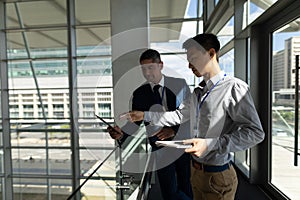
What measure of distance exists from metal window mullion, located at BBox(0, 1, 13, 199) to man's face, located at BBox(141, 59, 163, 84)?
241 inches

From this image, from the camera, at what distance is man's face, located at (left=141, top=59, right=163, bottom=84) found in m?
2.07

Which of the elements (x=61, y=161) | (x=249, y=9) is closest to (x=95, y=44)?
(x=61, y=161)

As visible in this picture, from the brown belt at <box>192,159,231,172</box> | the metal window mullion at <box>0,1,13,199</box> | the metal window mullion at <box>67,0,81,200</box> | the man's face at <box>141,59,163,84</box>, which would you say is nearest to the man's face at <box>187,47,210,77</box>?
the brown belt at <box>192,159,231,172</box>

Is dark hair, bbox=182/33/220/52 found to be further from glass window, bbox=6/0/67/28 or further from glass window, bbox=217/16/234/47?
glass window, bbox=6/0/67/28

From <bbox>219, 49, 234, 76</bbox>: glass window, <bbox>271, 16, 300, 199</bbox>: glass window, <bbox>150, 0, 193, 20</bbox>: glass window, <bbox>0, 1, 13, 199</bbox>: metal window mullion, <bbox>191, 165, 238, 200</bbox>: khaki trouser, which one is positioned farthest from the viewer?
<bbox>0, 1, 13, 199</bbox>: metal window mullion

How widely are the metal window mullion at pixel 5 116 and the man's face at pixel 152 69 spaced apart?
20.1ft

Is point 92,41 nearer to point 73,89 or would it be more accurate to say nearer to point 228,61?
point 73,89

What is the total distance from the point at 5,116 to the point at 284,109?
273 inches

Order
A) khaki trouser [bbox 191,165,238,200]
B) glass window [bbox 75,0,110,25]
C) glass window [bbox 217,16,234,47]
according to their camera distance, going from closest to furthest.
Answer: khaki trouser [bbox 191,165,238,200]
glass window [bbox 217,16,234,47]
glass window [bbox 75,0,110,25]

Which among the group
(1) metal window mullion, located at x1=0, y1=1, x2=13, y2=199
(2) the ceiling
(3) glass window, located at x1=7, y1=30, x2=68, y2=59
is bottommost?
(1) metal window mullion, located at x1=0, y1=1, x2=13, y2=199

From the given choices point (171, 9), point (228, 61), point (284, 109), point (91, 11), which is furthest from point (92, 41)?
point (284, 109)

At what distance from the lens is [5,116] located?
7.16 m

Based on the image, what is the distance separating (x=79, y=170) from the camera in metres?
6.86

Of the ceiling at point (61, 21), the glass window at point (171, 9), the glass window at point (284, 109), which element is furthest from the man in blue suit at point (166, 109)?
the glass window at point (171, 9)
